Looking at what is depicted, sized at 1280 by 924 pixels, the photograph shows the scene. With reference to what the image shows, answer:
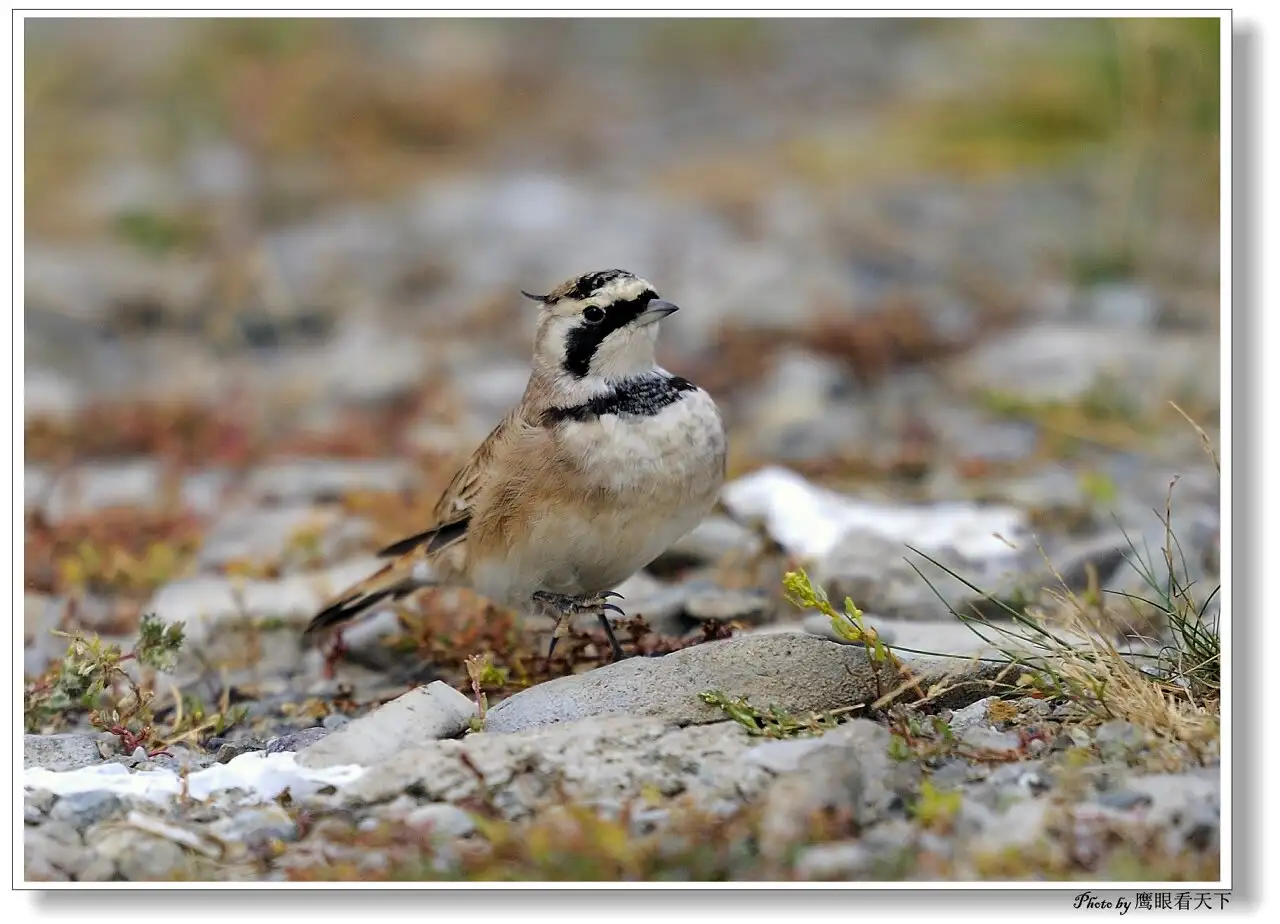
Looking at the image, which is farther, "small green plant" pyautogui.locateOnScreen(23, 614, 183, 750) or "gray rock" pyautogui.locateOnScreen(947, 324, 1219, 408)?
"gray rock" pyautogui.locateOnScreen(947, 324, 1219, 408)

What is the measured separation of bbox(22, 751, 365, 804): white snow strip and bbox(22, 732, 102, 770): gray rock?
0.34 ft

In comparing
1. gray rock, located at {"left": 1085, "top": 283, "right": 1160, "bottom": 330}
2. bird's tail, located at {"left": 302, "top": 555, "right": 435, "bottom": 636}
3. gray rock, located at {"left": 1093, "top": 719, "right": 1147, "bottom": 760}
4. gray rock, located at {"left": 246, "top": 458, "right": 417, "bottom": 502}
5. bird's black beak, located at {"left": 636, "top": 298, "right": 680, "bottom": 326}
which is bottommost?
gray rock, located at {"left": 1093, "top": 719, "right": 1147, "bottom": 760}

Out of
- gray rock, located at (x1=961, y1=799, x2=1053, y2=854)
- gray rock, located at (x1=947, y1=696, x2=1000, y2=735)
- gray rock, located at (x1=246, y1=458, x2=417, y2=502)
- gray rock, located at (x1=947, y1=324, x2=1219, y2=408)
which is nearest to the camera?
gray rock, located at (x1=961, y1=799, x2=1053, y2=854)

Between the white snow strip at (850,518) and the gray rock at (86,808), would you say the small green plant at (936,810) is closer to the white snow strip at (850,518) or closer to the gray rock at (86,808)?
the gray rock at (86,808)

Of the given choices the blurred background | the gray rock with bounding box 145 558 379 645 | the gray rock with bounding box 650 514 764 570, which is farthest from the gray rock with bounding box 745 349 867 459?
the gray rock with bounding box 145 558 379 645

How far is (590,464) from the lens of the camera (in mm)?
4586

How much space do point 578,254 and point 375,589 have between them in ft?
18.8

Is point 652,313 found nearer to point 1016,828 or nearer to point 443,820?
point 443,820

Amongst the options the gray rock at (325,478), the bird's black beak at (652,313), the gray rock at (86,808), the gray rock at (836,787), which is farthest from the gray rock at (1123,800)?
the gray rock at (325,478)

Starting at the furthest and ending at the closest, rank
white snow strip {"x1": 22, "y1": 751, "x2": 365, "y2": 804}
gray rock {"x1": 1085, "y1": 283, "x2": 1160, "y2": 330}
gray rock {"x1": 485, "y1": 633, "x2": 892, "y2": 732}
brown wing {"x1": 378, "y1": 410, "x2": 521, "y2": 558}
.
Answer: gray rock {"x1": 1085, "y1": 283, "x2": 1160, "y2": 330} < brown wing {"x1": 378, "y1": 410, "x2": 521, "y2": 558} < gray rock {"x1": 485, "y1": 633, "x2": 892, "y2": 732} < white snow strip {"x1": 22, "y1": 751, "x2": 365, "y2": 804}

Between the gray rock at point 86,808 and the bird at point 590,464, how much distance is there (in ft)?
4.71

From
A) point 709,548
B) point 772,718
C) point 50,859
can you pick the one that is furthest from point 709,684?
point 709,548

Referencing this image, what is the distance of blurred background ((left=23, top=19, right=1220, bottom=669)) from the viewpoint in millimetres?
7422

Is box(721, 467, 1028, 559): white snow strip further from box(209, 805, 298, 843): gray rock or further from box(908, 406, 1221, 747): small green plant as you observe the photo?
box(209, 805, 298, 843): gray rock
